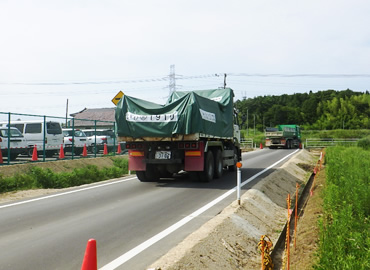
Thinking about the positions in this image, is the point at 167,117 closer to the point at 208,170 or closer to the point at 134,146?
the point at 134,146

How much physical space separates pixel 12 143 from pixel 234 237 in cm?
1299

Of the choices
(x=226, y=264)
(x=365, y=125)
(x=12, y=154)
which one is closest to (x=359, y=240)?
(x=226, y=264)

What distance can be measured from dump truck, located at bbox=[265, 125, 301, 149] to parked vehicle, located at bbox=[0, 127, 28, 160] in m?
32.5

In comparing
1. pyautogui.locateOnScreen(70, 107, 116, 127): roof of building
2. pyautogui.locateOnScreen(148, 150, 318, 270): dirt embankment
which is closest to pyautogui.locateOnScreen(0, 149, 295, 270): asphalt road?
pyautogui.locateOnScreen(148, 150, 318, 270): dirt embankment

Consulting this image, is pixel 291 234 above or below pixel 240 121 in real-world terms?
below

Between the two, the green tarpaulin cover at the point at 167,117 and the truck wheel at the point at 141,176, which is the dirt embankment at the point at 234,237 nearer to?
the green tarpaulin cover at the point at 167,117

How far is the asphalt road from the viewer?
514 cm

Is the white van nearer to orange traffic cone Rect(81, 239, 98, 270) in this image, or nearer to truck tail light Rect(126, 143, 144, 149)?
truck tail light Rect(126, 143, 144, 149)

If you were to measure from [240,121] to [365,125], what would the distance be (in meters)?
92.8

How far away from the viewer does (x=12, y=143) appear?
638 inches

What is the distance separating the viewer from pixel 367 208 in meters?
8.12

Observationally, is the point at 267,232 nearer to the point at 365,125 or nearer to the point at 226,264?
the point at 226,264

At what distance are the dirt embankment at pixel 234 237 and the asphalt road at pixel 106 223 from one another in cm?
34

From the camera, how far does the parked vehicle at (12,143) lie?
1499 cm
